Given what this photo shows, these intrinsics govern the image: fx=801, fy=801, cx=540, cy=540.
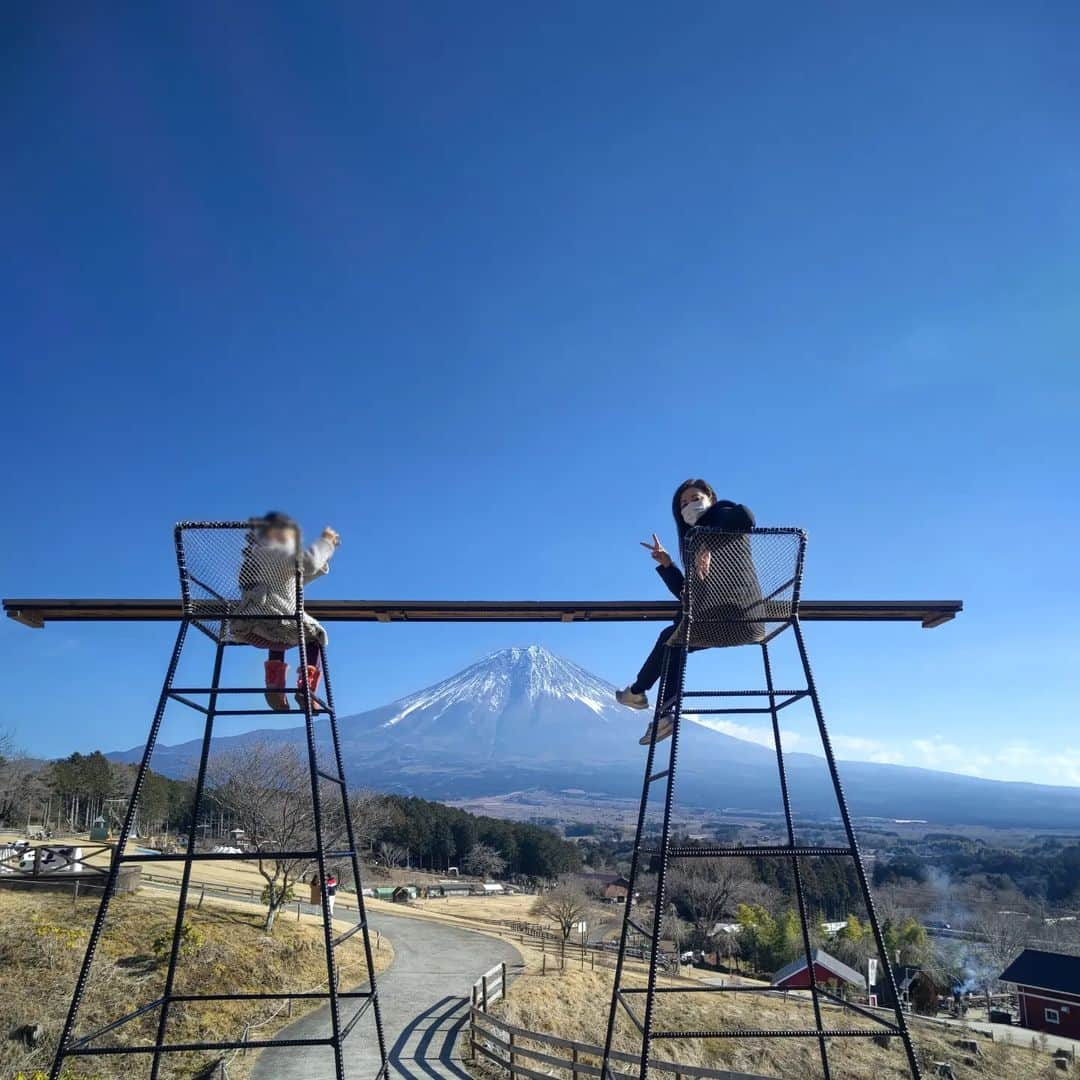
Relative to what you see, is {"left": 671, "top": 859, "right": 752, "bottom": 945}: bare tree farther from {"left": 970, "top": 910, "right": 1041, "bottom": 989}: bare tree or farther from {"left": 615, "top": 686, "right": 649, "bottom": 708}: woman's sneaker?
{"left": 615, "top": 686, "right": 649, "bottom": 708}: woman's sneaker

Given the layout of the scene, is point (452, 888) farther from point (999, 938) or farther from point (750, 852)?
point (750, 852)

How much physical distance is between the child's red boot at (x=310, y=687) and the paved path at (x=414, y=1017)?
8.00 m

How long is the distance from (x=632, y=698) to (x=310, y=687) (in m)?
1.86

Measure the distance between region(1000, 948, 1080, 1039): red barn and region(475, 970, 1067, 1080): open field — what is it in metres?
8.25

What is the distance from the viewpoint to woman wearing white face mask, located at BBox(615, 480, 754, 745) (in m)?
4.00

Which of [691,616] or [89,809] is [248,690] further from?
Result: [89,809]

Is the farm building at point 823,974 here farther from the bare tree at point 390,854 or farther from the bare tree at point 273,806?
the bare tree at point 390,854

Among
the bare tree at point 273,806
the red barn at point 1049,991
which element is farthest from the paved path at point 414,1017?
the red barn at point 1049,991

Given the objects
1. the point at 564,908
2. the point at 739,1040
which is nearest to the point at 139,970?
the point at 739,1040

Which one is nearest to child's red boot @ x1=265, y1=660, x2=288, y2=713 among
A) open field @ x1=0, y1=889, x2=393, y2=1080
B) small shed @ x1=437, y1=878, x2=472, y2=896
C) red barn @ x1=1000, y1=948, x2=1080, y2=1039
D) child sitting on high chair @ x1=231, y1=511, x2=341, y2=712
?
child sitting on high chair @ x1=231, y1=511, x2=341, y2=712

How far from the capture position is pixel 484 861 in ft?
206

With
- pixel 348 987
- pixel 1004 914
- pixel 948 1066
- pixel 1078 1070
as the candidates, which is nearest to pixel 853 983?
pixel 1078 1070

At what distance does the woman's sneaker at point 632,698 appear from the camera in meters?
4.75

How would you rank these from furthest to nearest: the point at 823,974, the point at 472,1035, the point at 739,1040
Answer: the point at 823,974, the point at 739,1040, the point at 472,1035
